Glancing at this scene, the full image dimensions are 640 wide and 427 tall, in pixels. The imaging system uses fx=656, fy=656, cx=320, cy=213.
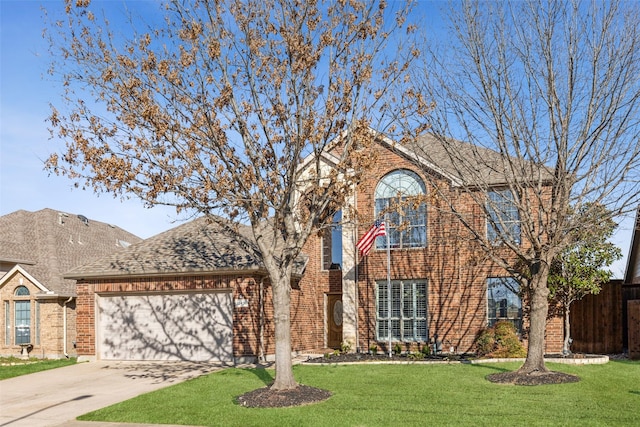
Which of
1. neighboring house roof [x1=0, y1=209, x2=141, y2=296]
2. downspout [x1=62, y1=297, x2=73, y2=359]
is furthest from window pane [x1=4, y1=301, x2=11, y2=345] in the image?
downspout [x1=62, y1=297, x2=73, y2=359]

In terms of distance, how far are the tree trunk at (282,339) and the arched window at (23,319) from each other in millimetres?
13545

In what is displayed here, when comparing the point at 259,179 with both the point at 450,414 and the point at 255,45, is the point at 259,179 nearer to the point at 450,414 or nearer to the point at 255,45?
the point at 255,45

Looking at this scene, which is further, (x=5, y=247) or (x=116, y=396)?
(x=5, y=247)

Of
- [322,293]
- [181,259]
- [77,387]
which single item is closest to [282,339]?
[77,387]

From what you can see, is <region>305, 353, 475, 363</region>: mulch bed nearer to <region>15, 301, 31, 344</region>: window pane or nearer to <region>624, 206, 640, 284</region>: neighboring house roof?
<region>624, 206, 640, 284</region>: neighboring house roof

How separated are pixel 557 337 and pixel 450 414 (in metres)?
9.61

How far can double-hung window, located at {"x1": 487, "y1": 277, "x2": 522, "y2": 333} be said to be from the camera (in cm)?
1927

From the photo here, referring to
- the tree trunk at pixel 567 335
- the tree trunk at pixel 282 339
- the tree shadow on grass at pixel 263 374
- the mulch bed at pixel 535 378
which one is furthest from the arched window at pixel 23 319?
the tree trunk at pixel 567 335

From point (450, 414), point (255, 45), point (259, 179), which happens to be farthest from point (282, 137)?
point (450, 414)

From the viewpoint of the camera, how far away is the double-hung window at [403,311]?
20.1 metres

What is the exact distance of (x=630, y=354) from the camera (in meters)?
17.7

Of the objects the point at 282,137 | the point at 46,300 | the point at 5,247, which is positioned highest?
the point at 282,137

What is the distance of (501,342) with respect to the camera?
17453 mm

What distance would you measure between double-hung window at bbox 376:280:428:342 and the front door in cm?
167
